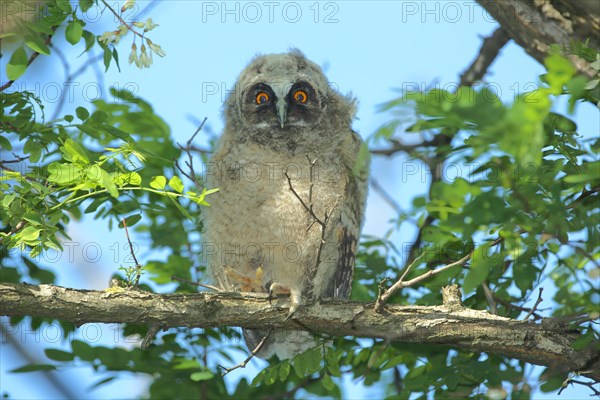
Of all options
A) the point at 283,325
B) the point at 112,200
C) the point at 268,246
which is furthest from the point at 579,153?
the point at 112,200

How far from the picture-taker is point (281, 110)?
4.85 metres

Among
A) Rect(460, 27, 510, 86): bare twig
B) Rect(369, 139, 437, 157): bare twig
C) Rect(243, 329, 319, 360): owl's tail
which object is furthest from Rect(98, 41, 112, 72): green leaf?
Rect(460, 27, 510, 86): bare twig

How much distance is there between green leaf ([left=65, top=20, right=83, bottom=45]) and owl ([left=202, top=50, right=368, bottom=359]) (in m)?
1.56

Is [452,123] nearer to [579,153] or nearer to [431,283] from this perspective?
[579,153]

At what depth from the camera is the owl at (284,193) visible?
4582 mm

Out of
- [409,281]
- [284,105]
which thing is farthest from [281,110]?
[409,281]

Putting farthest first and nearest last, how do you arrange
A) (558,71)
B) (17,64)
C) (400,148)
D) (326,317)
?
(400,148), (326,317), (17,64), (558,71)

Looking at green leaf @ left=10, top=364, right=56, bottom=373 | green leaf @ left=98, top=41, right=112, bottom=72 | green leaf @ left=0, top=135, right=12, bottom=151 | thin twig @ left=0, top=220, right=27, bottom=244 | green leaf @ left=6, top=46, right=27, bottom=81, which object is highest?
green leaf @ left=98, top=41, right=112, bottom=72

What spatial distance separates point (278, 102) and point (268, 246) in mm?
984

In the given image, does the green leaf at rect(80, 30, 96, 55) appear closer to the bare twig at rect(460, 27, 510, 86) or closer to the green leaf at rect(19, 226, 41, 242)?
the green leaf at rect(19, 226, 41, 242)

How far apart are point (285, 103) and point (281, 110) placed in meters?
0.08

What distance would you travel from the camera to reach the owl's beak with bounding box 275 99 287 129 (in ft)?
15.8

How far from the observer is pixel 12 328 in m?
4.70

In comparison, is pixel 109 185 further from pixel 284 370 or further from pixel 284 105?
pixel 284 105
